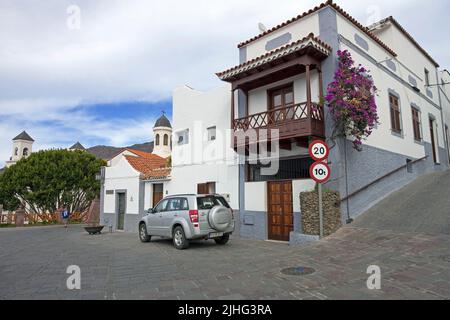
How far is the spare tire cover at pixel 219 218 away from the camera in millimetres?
9164

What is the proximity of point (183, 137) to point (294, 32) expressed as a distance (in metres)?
7.37

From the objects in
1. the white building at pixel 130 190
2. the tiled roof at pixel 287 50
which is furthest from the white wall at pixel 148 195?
the tiled roof at pixel 287 50

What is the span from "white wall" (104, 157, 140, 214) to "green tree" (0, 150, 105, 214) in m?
8.31

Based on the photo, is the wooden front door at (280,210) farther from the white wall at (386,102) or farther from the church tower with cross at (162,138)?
the church tower with cross at (162,138)

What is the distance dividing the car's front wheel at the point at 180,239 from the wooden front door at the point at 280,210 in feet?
11.2

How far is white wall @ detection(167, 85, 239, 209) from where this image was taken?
13105 millimetres

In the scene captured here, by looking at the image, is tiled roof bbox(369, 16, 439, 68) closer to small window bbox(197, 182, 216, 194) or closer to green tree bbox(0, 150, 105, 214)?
small window bbox(197, 182, 216, 194)

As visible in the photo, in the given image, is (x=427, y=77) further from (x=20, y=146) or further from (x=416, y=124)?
(x=20, y=146)

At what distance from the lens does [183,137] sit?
620 inches

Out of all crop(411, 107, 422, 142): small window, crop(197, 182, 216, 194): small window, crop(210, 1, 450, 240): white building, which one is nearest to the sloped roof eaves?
crop(197, 182, 216, 194): small window

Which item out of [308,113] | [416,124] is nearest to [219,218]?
[308,113]
